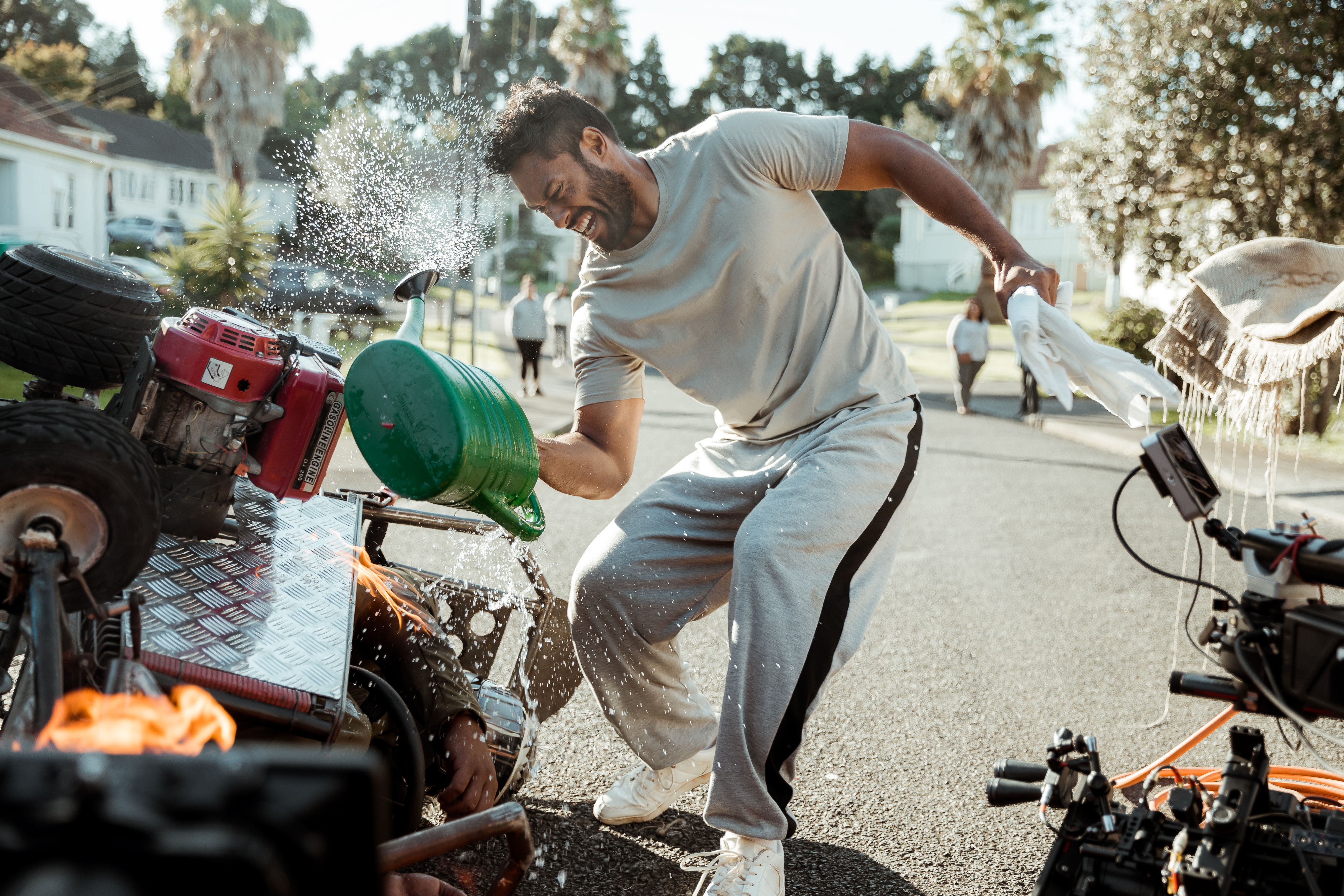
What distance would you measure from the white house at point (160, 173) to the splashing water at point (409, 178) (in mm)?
33301

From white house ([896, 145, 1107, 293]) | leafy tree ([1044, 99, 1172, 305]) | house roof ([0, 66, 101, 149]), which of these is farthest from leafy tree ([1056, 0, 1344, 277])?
white house ([896, 145, 1107, 293])

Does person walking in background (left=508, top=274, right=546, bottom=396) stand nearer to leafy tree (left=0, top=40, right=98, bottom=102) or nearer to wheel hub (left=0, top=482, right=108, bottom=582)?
wheel hub (left=0, top=482, right=108, bottom=582)

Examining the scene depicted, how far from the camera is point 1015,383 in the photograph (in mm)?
22391

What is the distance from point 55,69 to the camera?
1896 inches

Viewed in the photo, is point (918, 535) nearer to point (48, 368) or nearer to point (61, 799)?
point (48, 368)

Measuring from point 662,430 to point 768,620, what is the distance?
11242mm

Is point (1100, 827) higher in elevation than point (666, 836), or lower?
higher

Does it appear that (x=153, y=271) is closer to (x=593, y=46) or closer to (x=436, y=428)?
(x=593, y=46)

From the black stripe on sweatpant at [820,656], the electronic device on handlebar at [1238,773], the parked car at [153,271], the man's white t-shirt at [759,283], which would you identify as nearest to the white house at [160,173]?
the parked car at [153,271]

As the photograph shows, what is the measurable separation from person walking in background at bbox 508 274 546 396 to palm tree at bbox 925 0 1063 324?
13128mm

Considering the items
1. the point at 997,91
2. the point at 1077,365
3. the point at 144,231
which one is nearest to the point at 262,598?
the point at 1077,365

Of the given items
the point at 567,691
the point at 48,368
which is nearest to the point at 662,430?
the point at 567,691

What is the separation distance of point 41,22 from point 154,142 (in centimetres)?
1754

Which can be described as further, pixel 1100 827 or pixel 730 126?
pixel 730 126
